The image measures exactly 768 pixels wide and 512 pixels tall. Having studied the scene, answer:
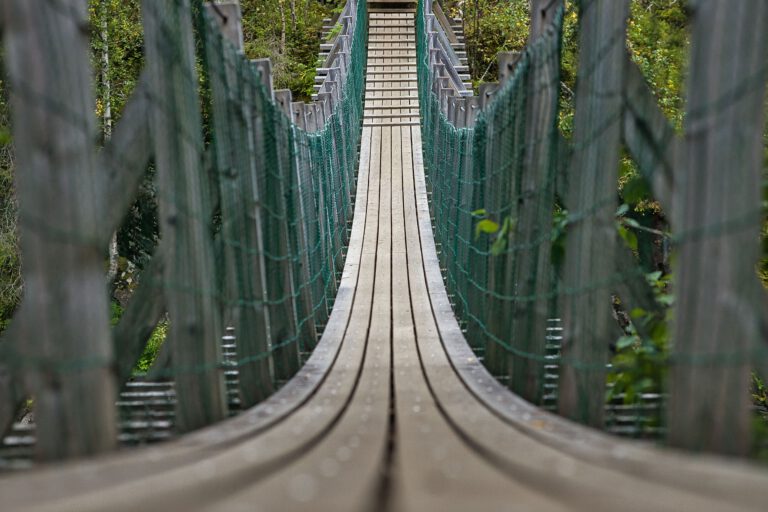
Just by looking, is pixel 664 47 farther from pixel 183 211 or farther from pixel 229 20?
pixel 183 211

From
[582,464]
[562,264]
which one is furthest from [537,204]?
[582,464]

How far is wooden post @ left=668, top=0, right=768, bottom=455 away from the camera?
5.16 feet

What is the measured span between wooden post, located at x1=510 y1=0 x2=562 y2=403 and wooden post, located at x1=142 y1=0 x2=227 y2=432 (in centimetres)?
108

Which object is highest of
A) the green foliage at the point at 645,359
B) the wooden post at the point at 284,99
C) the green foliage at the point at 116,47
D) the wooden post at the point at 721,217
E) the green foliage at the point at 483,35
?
the green foliage at the point at 483,35

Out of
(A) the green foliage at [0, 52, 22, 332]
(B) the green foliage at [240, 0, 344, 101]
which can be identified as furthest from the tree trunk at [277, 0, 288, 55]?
(A) the green foliage at [0, 52, 22, 332]

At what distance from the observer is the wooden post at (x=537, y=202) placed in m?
2.95

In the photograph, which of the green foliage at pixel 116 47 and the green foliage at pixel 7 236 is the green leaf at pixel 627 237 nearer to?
the green foliage at pixel 7 236

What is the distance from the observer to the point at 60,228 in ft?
5.29

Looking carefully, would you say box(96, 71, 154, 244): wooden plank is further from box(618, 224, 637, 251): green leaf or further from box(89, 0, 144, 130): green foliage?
box(89, 0, 144, 130): green foliage

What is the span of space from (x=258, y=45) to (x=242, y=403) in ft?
49.0

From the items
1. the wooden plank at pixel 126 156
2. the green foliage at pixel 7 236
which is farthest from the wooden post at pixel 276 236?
the green foliage at pixel 7 236

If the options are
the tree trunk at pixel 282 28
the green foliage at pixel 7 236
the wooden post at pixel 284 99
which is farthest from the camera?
the tree trunk at pixel 282 28

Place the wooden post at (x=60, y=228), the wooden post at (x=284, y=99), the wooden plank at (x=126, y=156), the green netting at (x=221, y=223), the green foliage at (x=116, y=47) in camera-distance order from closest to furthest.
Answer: the wooden post at (x=60, y=228) → the wooden plank at (x=126, y=156) → the green netting at (x=221, y=223) → the wooden post at (x=284, y=99) → the green foliage at (x=116, y=47)

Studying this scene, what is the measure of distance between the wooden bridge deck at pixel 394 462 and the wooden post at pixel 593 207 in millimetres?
158
